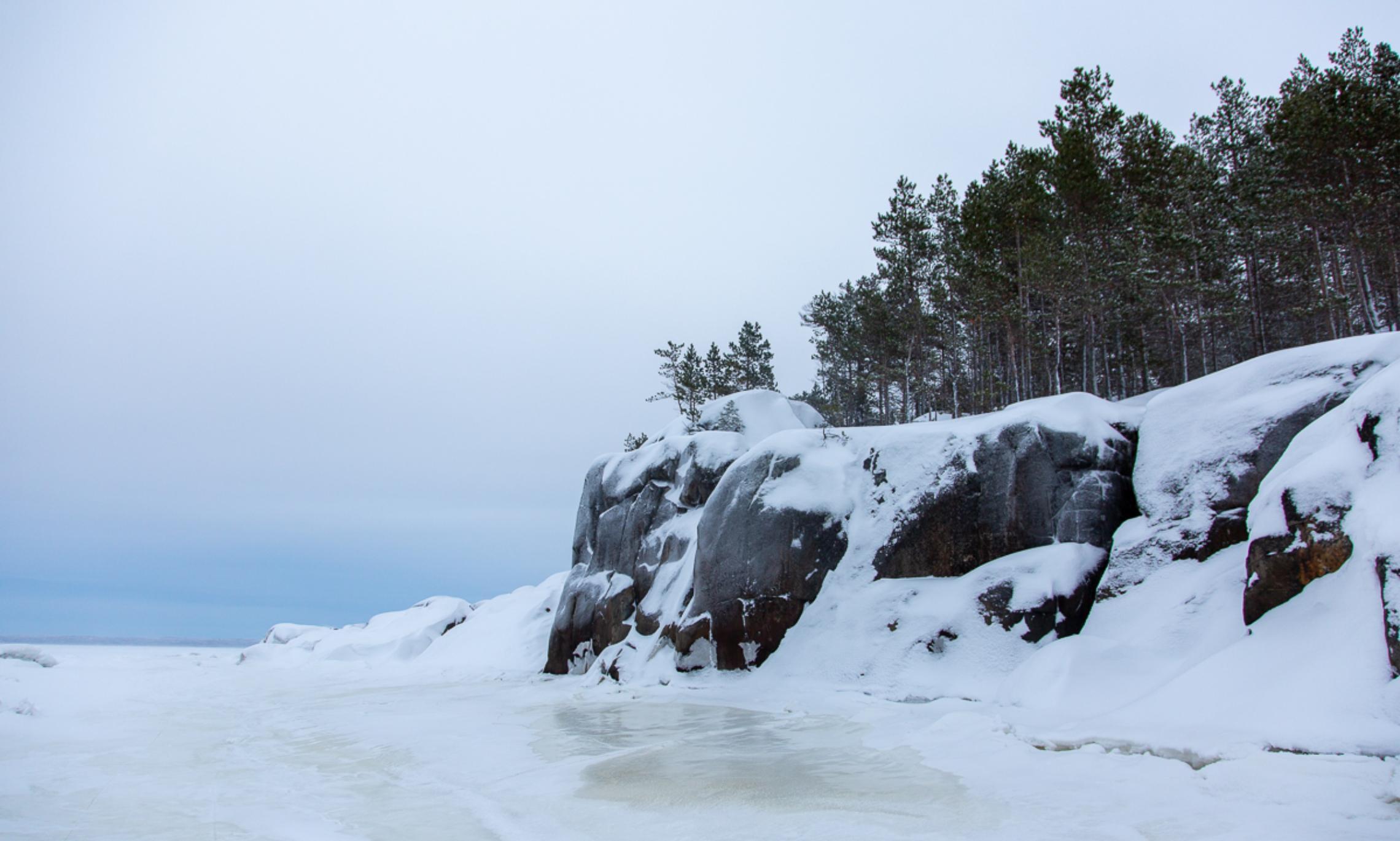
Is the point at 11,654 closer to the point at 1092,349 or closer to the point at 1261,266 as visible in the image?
the point at 1092,349

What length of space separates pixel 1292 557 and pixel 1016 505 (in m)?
6.03

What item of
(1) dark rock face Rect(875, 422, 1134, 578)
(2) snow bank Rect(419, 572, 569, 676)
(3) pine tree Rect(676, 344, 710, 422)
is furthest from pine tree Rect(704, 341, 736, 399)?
(1) dark rock face Rect(875, 422, 1134, 578)

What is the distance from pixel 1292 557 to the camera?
368 inches

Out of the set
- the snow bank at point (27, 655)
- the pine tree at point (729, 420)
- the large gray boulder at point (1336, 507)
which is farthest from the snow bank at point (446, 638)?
the large gray boulder at point (1336, 507)

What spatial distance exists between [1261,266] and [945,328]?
1326 centimetres

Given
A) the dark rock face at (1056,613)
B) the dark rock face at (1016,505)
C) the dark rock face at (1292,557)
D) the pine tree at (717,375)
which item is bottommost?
the dark rock face at (1056,613)

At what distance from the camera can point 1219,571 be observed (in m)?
11.6

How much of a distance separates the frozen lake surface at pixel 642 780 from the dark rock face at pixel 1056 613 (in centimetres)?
242

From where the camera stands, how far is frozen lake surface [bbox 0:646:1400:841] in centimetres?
564

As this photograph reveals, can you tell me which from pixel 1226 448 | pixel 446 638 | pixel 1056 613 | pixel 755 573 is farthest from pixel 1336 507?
pixel 446 638

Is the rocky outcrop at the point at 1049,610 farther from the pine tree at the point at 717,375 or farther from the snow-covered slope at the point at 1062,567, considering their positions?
the pine tree at the point at 717,375

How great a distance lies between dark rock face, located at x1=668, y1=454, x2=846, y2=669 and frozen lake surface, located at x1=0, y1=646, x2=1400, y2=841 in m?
3.32

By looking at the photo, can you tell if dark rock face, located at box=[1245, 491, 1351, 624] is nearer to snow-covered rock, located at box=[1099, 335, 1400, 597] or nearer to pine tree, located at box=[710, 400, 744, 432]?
snow-covered rock, located at box=[1099, 335, 1400, 597]

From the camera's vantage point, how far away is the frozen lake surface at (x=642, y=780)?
5641 millimetres
